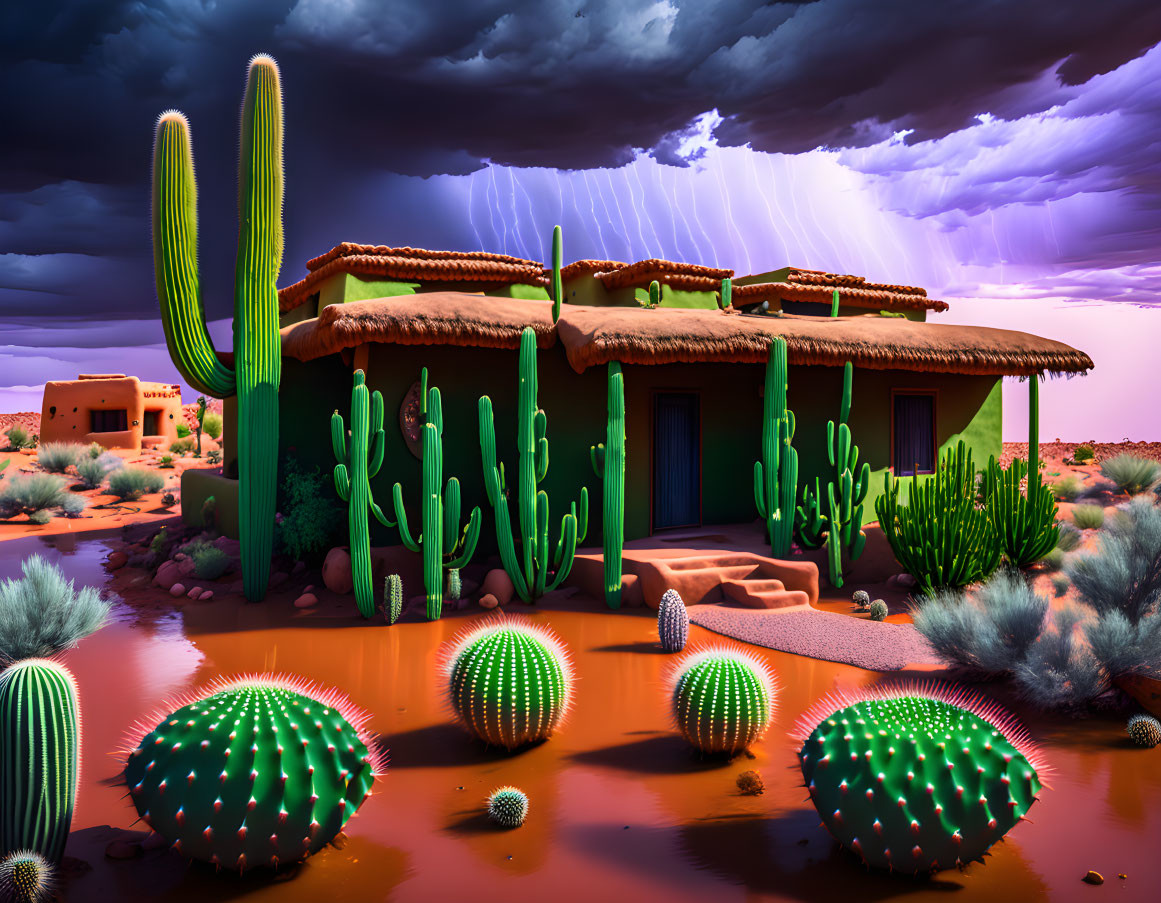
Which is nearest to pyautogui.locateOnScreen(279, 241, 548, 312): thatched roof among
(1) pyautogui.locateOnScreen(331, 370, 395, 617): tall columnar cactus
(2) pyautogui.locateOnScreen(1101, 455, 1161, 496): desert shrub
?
(1) pyautogui.locateOnScreen(331, 370, 395, 617): tall columnar cactus

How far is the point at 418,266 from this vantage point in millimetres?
13391

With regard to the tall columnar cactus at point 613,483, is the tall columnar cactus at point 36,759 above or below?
below

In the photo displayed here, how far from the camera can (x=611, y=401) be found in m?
8.77

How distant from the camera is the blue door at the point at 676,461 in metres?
11.2

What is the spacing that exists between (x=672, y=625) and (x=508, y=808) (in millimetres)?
3461

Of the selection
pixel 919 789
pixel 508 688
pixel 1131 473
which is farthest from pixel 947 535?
pixel 1131 473

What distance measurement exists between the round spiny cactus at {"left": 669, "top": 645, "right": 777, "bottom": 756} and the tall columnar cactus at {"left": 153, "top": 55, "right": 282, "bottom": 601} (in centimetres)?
600

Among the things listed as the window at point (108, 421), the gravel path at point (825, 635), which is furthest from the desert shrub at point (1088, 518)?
the window at point (108, 421)

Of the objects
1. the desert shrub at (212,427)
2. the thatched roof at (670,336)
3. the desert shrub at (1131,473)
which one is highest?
the thatched roof at (670,336)

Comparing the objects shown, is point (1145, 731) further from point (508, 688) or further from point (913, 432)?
point (913, 432)

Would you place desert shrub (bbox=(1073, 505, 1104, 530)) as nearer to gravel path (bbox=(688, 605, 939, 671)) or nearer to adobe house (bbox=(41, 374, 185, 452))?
gravel path (bbox=(688, 605, 939, 671))

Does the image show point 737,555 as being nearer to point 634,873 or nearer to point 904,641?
point 904,641

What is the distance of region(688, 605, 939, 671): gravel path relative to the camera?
6.80 meters

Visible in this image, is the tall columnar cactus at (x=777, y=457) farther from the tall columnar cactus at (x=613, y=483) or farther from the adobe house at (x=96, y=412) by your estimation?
the adobe house at (x=96, y=412)
